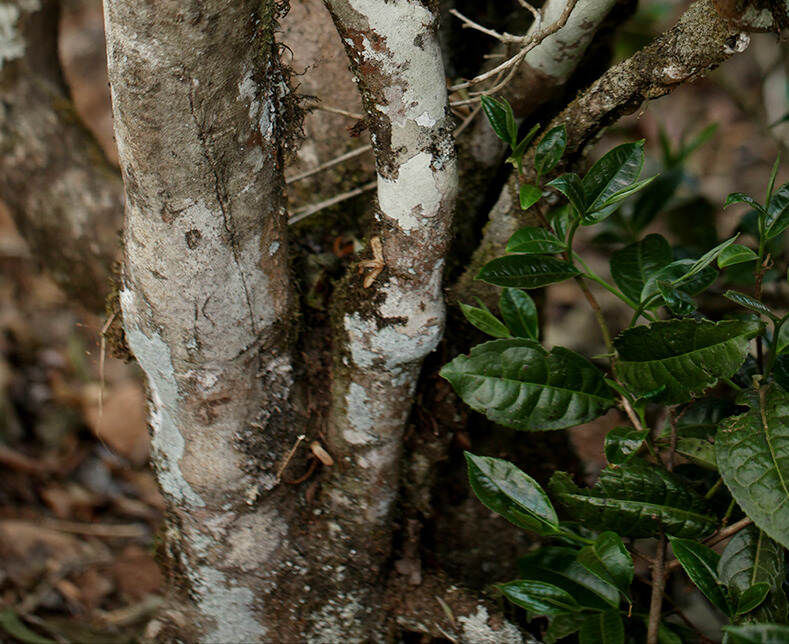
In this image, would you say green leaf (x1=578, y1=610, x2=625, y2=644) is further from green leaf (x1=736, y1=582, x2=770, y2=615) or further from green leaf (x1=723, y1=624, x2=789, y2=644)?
green leaf (x1=723, y1=624, x2=789, y2=644)

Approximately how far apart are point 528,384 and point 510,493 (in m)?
0.15

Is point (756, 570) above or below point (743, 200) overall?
below

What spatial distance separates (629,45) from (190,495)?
6.27ft

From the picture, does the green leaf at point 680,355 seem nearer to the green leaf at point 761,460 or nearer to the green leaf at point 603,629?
the green leaf at point 761,460

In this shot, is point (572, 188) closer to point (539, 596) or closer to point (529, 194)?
point (529, 194)

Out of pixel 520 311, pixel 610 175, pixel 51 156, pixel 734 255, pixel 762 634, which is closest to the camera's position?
pixel 762 634

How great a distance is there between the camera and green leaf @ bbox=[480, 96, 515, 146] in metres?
0.92

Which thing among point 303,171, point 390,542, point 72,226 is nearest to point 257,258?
point 303,171

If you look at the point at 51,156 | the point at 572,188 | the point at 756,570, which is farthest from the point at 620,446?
the point at 51,156

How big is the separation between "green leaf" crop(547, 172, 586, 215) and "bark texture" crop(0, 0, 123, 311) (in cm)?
119

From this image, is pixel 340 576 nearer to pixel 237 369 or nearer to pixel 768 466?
pixel 237 369

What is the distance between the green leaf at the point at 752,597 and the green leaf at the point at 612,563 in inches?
5.1

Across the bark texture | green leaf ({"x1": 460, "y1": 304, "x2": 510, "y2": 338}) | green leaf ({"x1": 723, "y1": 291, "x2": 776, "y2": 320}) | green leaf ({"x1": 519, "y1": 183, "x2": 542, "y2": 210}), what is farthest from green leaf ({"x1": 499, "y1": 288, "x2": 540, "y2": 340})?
the bark texture

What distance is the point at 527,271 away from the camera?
97 centimetres
